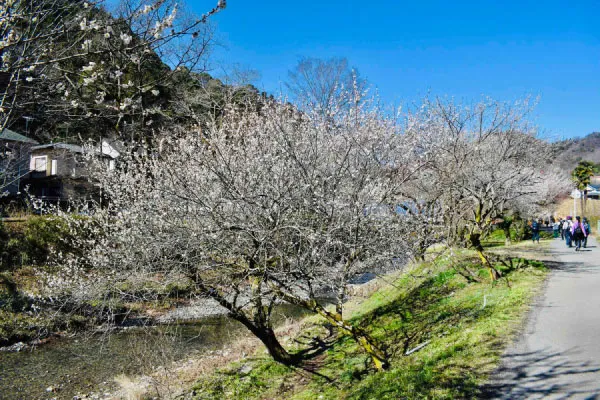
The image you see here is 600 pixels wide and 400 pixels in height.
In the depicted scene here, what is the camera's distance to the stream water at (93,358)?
8664 mm

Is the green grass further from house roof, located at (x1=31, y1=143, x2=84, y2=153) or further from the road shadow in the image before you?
house roof, located at (x1=31, y1=143, x2=84, y2=153)

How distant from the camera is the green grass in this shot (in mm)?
5159

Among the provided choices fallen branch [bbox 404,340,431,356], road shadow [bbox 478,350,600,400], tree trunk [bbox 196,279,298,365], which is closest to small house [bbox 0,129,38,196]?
tree trunk [bbox 196,279,298,365]

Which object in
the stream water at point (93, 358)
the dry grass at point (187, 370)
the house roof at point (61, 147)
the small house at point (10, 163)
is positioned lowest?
the stream water at point (93, 358)

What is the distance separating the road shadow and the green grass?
7.1 inches

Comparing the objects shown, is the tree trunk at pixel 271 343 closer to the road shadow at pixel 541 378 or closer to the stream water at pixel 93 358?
the stream water at pixel 93 358

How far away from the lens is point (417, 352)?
6.61 meters

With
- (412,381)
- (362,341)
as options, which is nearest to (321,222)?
(362,341)

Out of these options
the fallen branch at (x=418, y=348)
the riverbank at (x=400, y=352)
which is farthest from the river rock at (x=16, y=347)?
the fallen branch at (x=418, y=348)

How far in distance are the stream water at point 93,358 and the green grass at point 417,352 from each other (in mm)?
1984

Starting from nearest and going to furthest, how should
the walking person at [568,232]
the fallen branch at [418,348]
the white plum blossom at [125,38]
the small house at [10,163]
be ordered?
the white plum blossom at [125,38], the small house at [10,163], the fallen branch at [418,348], the walking person at [568,232]

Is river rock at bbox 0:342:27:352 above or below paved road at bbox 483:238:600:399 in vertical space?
below

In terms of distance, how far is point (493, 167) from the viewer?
10141mm

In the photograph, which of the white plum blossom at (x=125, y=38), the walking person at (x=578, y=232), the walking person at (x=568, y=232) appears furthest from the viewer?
the walking person at (x=568, y=232)
